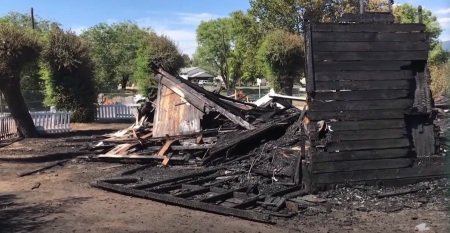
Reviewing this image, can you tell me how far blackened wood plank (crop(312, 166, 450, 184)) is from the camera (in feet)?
28.9

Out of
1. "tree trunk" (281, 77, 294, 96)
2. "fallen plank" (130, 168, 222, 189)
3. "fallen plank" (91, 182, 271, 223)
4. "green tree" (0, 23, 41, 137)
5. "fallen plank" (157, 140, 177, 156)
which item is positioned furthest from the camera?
"tree trunk" (281, 77, 294, 96)

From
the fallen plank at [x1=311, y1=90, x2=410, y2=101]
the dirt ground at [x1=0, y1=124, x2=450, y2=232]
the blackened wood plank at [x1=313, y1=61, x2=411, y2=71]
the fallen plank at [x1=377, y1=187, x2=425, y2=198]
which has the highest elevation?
the blackened wood plank at [x1=313, y1=61, x2=411, y2=71]

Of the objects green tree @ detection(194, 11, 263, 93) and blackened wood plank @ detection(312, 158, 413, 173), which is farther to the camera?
green tree @ detection(194, 11, 263, 93)

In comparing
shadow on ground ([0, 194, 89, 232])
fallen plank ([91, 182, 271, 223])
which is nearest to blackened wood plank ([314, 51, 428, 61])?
fallen plank ([91, 182, 271, 223])

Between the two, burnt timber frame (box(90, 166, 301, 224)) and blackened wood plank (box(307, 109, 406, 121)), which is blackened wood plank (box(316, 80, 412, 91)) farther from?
burnt timber frame (box(90, 166, 301, 224))

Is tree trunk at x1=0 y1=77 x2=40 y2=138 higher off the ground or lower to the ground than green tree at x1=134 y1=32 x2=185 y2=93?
lower

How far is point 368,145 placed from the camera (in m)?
9.05

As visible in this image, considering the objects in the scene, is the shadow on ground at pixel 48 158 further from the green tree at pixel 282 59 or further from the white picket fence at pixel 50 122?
the green tree at pixel 282 59

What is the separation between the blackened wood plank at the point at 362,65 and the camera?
8945mm

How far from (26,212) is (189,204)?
2.66 metres

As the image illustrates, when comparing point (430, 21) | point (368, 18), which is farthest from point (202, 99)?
point (430, 21)

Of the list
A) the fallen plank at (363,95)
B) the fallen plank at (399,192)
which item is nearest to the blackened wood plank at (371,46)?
the fallen plank at (363,95)

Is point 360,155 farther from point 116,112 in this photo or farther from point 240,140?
point 116,112

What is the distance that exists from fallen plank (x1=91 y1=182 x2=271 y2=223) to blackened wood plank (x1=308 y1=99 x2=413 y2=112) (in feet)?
8.39
